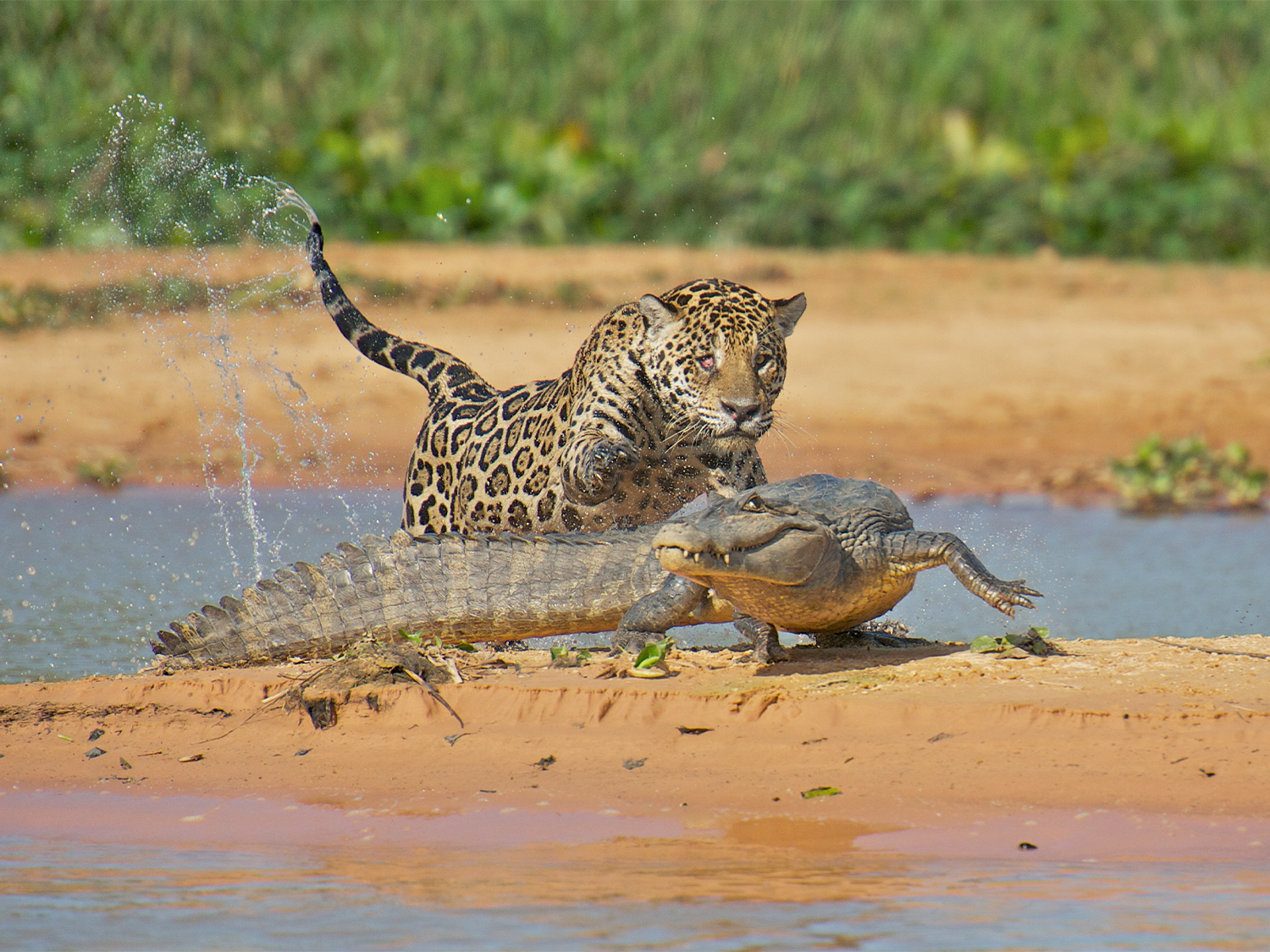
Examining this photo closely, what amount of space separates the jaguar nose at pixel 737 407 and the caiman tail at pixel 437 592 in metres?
0.56

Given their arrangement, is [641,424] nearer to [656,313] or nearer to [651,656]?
[656,313]

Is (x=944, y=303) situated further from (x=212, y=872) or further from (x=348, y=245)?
(x=212, y=872)

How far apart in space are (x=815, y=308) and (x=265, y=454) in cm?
432

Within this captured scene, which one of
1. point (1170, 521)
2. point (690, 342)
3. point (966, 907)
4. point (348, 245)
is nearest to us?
point (966, 907)

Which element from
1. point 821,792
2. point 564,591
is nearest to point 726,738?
point 821,792

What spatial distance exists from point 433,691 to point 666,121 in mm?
11363

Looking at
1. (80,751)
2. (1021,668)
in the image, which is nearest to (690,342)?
(1021,668)

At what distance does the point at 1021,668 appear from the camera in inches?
192

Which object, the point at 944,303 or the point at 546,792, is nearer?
Answer: the point at 546,792

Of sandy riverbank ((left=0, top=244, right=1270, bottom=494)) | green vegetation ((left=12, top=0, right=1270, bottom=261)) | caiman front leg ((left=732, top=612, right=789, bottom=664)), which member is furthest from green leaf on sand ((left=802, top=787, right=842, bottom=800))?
green vegetation ((left=12, top=0, right=1270, bottom=261))

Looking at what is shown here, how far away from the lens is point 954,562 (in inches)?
195

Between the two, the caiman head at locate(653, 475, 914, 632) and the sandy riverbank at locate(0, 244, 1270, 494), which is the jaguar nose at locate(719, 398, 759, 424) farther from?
the sandy riverbank at locate(0, 244, 1270, 494)

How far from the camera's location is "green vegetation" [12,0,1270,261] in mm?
14141

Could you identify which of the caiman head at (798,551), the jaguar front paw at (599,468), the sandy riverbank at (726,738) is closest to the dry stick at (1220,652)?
the sandy riverbank at (726,738)
